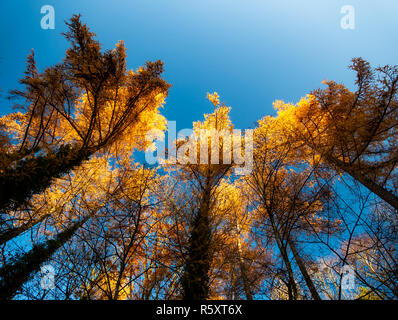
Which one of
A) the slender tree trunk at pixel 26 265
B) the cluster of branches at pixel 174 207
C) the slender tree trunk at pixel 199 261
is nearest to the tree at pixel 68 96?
the cluster of branches at pixel 174 207

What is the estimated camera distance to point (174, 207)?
3568 mm

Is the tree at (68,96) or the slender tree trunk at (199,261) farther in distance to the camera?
the tree at (68,96)

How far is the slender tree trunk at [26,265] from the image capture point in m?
3.52

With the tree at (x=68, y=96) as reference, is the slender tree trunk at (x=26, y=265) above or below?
below

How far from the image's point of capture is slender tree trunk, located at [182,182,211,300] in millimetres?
3518

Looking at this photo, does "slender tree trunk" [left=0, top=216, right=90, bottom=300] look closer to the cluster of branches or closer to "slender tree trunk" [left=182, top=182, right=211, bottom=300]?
the cluster of branches

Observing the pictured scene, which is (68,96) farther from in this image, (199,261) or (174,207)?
(199,261)

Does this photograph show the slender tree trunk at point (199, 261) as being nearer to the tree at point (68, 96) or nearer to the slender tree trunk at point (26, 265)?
the slender tree trunk at point (26, 265)

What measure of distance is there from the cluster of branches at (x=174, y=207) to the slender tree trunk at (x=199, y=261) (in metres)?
0.03

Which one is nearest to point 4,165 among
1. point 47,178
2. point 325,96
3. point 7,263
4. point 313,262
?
point 47,178

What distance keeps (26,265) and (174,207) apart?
15.2 feet

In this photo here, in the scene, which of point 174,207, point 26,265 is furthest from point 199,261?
point 26,265

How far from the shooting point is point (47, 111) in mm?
5371
